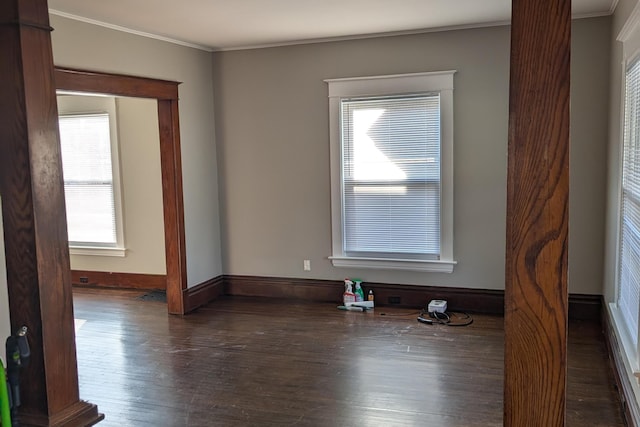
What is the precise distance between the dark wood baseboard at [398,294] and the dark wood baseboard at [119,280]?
94 centimetres

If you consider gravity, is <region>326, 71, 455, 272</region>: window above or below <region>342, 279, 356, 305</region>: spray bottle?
above

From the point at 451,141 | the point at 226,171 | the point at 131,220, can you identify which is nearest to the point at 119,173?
the point at 131,220

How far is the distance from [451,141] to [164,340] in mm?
3031

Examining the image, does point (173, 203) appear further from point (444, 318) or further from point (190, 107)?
point (444, 318)

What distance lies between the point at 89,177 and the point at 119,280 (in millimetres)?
1261

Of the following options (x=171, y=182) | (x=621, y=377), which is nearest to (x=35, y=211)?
(x=171, y=182)

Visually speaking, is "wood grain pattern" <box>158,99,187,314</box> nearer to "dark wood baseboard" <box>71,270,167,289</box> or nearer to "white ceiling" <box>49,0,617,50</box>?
"white ceiling" <box>49,0,617,50</box>

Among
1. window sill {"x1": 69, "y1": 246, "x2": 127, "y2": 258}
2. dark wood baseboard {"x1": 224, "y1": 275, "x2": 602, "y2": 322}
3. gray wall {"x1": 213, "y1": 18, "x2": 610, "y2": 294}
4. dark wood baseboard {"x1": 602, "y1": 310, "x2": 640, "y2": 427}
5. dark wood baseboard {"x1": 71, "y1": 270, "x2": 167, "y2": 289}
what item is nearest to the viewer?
dark wood baseboard {"x1": 602, "y1": 310, "x2": 640, "y2": 427}

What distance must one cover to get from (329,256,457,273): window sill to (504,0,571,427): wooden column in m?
3.67

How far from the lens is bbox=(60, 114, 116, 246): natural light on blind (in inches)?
255

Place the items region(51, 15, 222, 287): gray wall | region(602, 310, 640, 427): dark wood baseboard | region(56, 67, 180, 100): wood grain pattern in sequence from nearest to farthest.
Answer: region(602, 310, 640, 427): dark wood baseboard
region(56, 67, 180, 100): wood grain pattern
region(51, 15, 222, 287): gray wall

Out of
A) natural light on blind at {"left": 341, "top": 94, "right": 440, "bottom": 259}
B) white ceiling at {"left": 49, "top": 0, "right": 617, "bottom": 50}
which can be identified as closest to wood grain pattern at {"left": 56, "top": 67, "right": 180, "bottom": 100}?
white ceiling at {"left": 49, "top": 0, "right": 617, "bottom": 50}

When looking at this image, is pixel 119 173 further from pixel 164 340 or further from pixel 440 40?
pixel 440 40

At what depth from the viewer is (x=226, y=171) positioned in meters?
5.89
